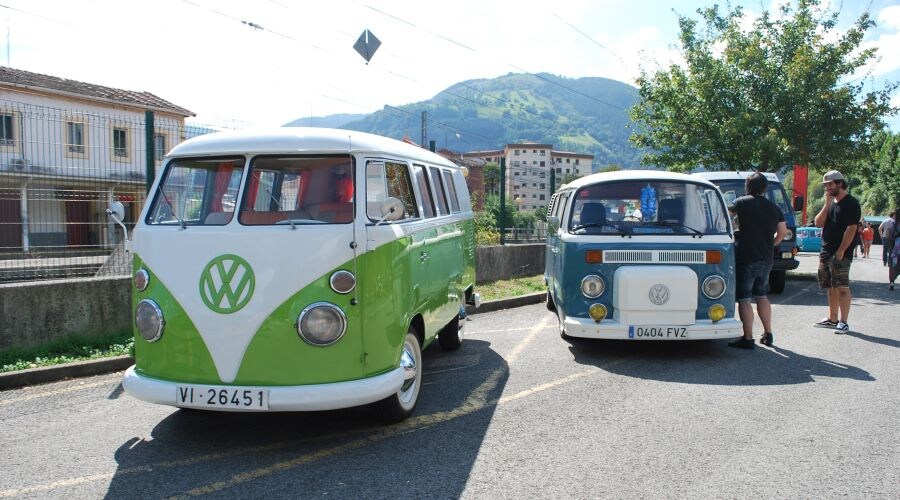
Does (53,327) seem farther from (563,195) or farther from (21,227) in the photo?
(563,195)

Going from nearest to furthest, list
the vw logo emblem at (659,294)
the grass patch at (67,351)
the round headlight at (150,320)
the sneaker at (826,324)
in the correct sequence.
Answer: the round headlight at (150,320)
the grass patch at (67,351)
the vw logo emblem at (659,294)
the sneaker at (826,324)

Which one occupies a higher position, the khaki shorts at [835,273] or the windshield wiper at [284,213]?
the windshield wiper at [284,213]

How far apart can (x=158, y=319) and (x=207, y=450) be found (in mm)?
939

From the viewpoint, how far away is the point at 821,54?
16250 millimetres

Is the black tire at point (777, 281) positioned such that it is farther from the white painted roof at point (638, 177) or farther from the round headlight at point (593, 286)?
the round headlight at point (593, 286)

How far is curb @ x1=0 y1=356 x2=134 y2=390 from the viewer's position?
19.9 feet

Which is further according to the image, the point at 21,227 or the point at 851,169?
the point at 851,169

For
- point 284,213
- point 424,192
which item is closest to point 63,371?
point 284,213

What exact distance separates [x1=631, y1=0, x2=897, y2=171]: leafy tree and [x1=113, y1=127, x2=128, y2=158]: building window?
44.3ft

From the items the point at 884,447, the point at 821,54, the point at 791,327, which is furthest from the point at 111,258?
the point at 821,54

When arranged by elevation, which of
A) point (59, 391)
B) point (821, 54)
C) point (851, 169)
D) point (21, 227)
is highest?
point (821, 54)

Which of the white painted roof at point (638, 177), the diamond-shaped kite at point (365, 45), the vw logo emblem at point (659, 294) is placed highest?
the diamond-shaped kite at point (365, 45)

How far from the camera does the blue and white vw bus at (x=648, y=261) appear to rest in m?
6.80

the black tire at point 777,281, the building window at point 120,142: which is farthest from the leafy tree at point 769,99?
the building window at point 120,142
